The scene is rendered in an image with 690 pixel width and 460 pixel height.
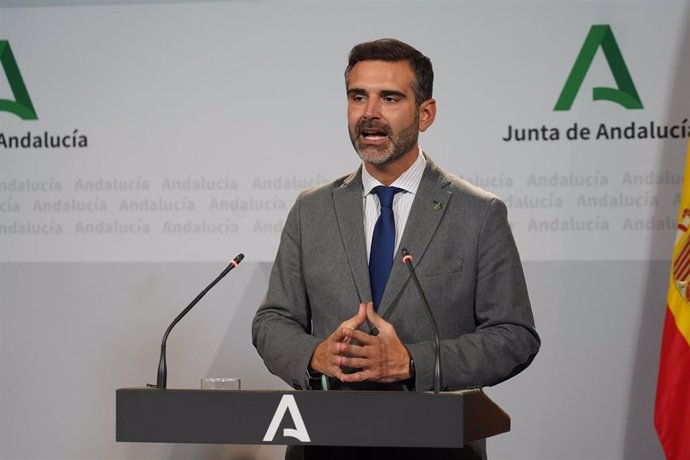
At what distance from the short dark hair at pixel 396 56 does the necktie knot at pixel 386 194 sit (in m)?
0.28

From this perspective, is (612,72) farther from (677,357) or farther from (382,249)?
(382,249)

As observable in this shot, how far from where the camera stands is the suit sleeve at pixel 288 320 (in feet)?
8.36

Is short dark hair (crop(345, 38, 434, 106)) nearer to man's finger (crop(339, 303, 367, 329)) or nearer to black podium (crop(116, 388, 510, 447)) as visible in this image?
man's finger (crop(339, 303, 367, 329))

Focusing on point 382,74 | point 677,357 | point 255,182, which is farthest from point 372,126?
point 677,357

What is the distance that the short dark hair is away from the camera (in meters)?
2.89

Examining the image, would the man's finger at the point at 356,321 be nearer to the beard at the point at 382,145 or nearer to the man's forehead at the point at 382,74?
the beard at the point at 382,145

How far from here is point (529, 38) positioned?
15.0 ft

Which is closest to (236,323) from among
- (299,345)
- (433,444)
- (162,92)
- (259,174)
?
(259,174)

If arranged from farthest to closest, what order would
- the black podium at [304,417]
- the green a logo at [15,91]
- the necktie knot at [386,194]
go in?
1. the green a logo at [15,91]
2. the necktie knot at [386,194]
3. the black podium at [304,417]

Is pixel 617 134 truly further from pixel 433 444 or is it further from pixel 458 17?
pixel 433 444

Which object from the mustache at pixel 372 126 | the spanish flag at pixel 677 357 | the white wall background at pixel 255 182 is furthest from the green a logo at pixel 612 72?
the mustache at pixel 372 126

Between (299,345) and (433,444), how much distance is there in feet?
2.04

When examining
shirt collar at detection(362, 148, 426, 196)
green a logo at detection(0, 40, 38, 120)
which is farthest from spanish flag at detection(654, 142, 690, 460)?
green a logo at detection(0, 40, 38, 120)

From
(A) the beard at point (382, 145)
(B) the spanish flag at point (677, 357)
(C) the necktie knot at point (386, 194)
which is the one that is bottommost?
(B) the spanish flag at point (677, 357)
